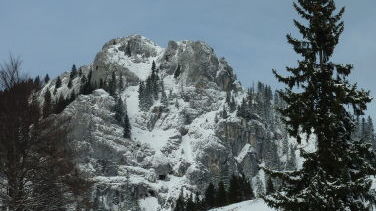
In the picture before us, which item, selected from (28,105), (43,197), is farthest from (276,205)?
(28,105)

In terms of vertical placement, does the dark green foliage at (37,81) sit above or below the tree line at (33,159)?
above

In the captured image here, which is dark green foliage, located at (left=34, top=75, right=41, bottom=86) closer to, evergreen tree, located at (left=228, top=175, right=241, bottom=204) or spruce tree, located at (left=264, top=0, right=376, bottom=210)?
spruce tree, located at (left=264, top=0, right=376, bottom=210)

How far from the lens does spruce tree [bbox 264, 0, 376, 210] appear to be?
60.6 ft

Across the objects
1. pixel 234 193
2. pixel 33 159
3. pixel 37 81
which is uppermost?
pixel 234 193

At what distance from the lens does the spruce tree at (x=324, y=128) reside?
60.6 ft

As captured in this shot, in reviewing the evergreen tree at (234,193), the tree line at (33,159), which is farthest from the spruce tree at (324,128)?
the evergreen tree at (234,193)

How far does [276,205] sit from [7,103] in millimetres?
10095

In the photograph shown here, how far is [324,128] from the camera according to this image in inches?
764

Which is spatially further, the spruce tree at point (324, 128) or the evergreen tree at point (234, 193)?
the evergreen tree at point (234, 193)

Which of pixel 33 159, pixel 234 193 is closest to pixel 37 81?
pixel 33 159

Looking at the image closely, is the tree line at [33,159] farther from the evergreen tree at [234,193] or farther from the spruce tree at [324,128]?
the evergreen tree at [234,193]

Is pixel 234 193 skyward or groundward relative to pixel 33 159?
skyward

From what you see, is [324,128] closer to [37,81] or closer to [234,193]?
[37,81]

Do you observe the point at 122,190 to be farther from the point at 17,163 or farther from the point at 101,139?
the point at 17,163
